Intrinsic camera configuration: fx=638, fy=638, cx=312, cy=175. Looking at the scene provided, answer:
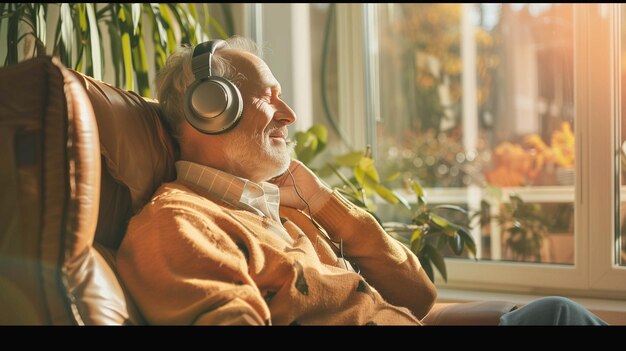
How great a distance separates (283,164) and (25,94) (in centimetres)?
59

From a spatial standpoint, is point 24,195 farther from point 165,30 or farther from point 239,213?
point 165,30

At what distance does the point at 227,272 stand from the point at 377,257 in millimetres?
525

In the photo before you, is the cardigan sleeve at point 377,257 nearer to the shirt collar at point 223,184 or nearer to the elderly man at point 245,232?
the elderly man at point 245,232

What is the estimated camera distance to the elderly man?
1.06m

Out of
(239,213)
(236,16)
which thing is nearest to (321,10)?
(236,16)

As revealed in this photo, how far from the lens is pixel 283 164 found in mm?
1432

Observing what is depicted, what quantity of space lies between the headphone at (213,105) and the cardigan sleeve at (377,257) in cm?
37

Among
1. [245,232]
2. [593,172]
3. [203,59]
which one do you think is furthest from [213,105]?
[593,172]

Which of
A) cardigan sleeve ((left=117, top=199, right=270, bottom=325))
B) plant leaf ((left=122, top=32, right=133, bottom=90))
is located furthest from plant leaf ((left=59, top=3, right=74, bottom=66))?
cardigan sleeve ((left=117, top=199, right=270, bottom=325))

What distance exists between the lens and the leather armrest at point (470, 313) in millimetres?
1421

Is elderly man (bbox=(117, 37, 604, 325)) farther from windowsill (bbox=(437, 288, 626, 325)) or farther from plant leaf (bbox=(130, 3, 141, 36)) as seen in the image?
windowsill (bbox=(437, 288, 626, 325))

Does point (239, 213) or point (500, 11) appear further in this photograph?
point (500, 11)

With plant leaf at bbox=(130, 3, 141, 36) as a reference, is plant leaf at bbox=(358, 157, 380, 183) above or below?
below

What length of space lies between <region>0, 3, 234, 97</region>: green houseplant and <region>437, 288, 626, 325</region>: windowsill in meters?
1.16
